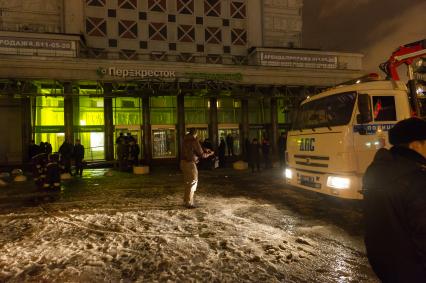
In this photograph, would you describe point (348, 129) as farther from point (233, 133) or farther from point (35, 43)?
point (35, 43)

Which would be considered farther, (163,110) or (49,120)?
(163,110)

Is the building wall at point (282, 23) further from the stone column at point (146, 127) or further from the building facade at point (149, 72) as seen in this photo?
the stone column at point (146, 127)

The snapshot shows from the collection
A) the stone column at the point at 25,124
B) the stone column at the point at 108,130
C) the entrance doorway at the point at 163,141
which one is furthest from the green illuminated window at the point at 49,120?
the entrance doorway at the point at 163,141

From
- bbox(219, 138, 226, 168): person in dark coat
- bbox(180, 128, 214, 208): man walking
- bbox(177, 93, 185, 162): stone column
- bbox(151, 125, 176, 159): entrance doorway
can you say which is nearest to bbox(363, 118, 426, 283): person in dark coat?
bbox(180, 128, 214, 208): man walking

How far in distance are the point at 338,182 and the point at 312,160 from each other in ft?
3.03

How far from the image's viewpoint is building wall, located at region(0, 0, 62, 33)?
2106cm

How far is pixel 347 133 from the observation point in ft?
20.6

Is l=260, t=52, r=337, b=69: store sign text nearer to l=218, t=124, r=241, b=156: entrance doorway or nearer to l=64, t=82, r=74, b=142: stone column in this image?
l=218, t=124, r=241, b=156: entrance doorway

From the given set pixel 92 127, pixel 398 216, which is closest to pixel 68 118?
pixel 92 127

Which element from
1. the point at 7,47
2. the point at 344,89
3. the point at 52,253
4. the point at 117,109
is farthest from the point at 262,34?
the point at 52,253

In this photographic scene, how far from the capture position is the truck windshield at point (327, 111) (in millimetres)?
6578

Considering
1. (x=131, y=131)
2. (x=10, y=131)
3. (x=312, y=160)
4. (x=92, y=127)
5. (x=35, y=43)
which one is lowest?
(x=312, y=160)

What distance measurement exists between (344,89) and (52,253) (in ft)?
21.8

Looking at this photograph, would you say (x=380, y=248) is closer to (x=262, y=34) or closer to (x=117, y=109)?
(x=117, y=109)
